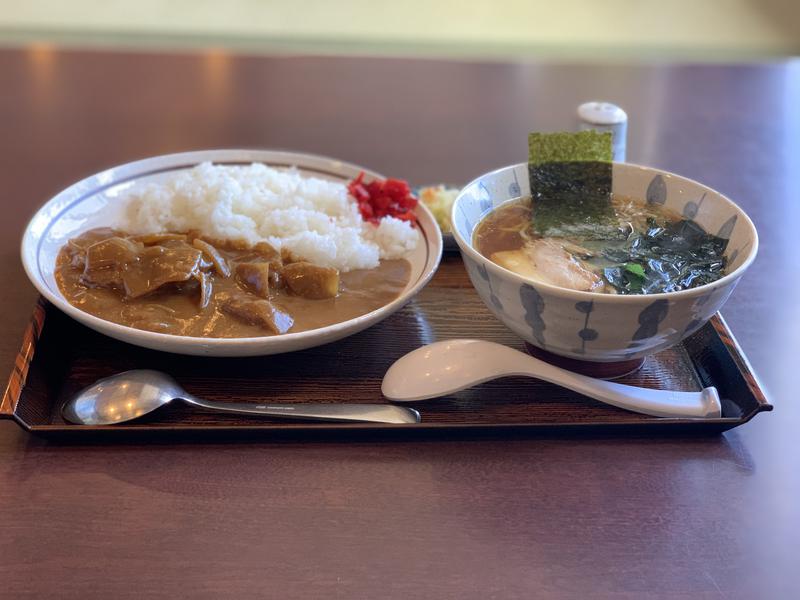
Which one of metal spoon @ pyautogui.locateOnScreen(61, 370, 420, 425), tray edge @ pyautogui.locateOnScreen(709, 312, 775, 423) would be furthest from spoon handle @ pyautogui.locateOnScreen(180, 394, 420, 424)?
tray edge @ pyautogui.locateOnScreen(709, 312, 775, 423)

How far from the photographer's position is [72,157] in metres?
2.13

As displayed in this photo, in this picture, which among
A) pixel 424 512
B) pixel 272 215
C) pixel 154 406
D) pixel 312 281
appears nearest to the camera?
pixel 424 512

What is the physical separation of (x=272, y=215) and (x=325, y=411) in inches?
25.6

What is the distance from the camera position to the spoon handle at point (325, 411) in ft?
3.95

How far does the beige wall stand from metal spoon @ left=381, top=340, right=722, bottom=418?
3018 millimetres

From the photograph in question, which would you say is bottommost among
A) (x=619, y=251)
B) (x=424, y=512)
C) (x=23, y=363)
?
Result: (x=424, y=512)

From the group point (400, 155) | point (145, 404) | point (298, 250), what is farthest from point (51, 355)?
point (400, 155)

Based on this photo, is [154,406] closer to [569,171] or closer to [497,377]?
[497,377]

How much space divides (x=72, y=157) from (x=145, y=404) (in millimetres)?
1223

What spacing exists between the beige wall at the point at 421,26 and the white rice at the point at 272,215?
235cm

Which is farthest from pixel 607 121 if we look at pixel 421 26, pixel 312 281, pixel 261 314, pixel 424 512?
pixel 421 26

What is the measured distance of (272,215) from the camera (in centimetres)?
172

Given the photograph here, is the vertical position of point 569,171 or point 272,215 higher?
point 569,171

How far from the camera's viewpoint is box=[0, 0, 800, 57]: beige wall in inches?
157
